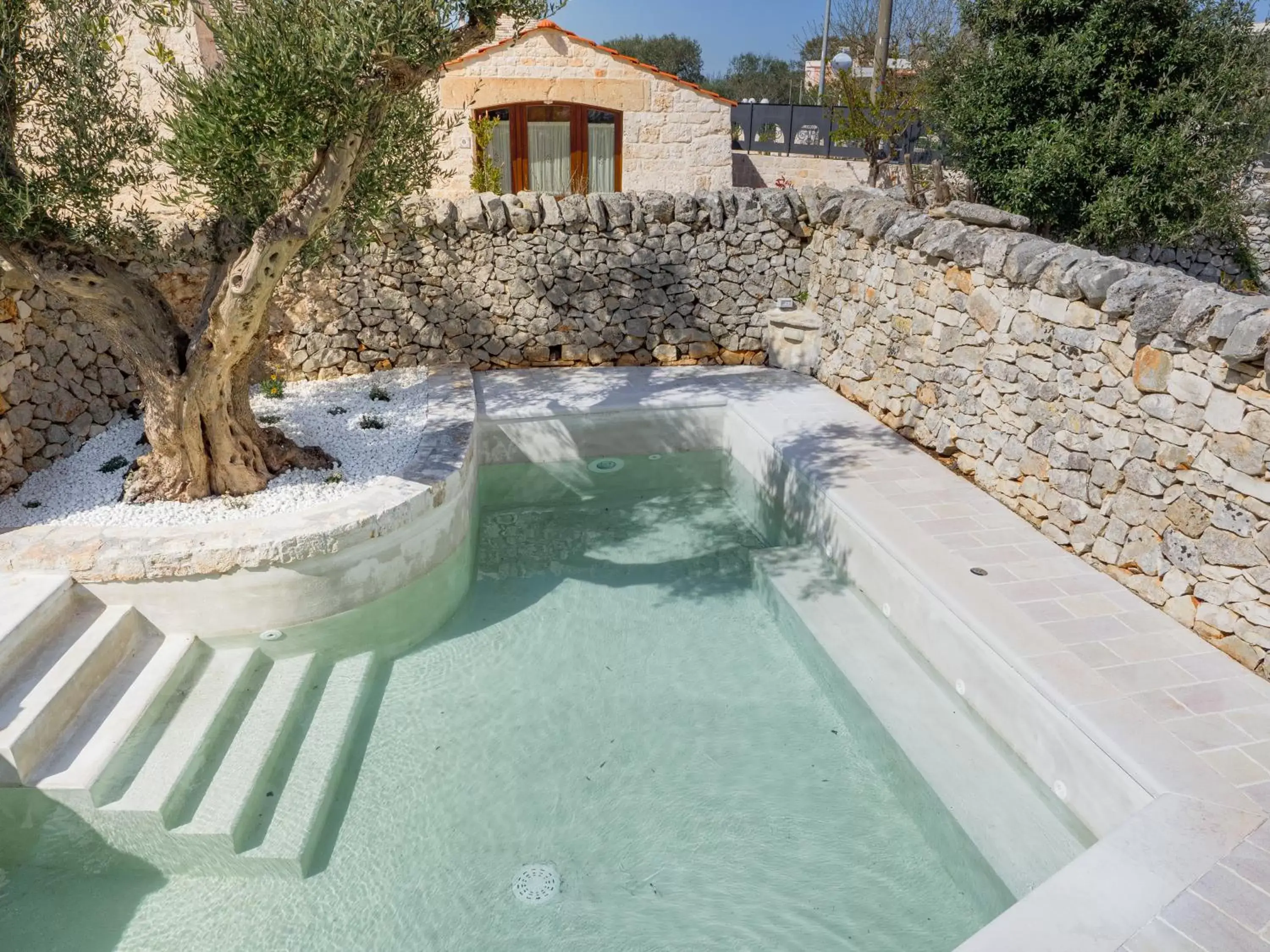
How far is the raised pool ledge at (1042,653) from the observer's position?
412 cm

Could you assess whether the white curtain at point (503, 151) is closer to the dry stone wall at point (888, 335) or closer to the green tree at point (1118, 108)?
the dry stone wall at point (888, 335)

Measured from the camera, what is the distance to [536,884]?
4863 mm

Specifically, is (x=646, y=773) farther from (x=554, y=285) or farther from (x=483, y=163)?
(x=483, y=163)

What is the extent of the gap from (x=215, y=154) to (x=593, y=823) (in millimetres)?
5293

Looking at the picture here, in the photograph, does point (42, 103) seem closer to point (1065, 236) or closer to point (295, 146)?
point (295, 146)

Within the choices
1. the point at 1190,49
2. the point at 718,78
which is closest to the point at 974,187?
the point at 1190,49

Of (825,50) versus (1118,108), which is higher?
(825,50)

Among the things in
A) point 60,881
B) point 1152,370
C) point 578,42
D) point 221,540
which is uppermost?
point 578,42

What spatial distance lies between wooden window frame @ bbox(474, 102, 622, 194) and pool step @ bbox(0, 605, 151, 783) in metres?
12.1

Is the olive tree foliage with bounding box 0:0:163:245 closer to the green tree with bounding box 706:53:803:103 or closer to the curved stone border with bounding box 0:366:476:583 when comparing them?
the curved stone border with bounding box 0:366:476:583

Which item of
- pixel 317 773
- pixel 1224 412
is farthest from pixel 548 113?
pixel 317 773

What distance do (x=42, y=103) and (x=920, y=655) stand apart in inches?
302

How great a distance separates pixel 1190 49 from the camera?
10742 millimetres

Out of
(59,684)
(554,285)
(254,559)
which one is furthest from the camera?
(554,285)
